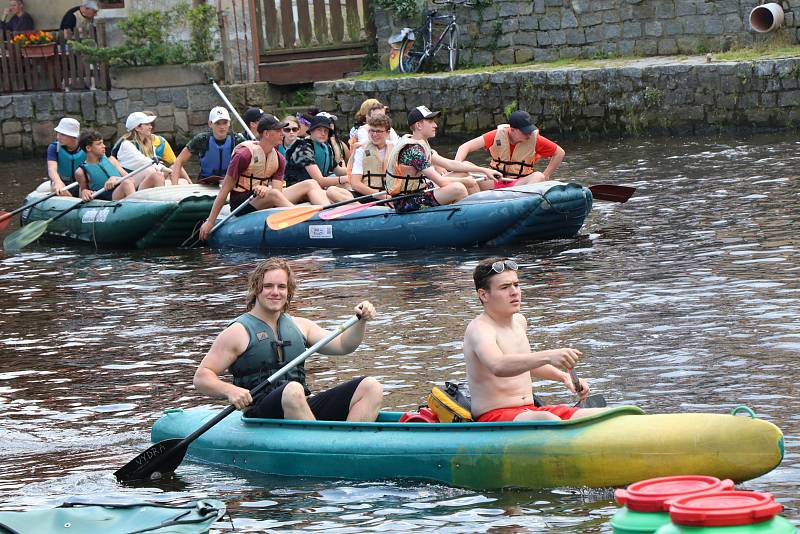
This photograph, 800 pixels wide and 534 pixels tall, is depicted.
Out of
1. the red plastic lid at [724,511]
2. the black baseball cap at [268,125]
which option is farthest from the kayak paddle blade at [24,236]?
the red plastic lid at [724,511]

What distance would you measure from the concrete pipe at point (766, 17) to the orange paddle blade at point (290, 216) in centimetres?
792

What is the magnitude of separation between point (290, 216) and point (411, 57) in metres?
8.09

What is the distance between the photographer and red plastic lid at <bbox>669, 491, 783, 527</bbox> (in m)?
4.05

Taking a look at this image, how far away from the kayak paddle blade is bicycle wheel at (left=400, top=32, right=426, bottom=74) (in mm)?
7503

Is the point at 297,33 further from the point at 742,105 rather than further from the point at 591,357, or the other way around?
the point at 591,357

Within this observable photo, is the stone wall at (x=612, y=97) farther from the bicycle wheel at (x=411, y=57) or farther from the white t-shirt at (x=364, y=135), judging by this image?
the white t-shirt at (x=364, y=135)

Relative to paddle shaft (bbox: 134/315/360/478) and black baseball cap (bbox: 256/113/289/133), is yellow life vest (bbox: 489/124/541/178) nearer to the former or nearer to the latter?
black baseball cap (bbox: 256/113/289/133)

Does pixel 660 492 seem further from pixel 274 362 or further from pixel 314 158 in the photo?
pixel 314 158

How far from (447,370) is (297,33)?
14.3m

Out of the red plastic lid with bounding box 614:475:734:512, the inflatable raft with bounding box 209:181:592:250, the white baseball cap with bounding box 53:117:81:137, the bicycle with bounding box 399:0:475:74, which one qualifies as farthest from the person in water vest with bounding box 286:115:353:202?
the red plastic lid with bounding box 614:475:734:512

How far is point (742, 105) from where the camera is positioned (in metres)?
18.2

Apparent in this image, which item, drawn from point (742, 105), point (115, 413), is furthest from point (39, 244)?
point (742, 105)

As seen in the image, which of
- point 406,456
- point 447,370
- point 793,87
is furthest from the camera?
point 793,87

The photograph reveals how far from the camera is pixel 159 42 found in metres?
22.2
